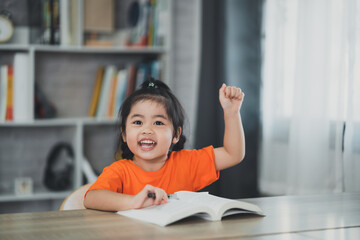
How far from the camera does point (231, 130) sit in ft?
4.38

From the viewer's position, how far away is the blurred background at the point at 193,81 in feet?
6.28

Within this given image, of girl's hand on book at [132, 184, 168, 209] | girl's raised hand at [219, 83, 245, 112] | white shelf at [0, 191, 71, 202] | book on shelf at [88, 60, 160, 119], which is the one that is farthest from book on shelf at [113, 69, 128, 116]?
girl's hand on book at [132, 184, 168, 209]

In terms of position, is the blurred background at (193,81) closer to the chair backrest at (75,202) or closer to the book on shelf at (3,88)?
the book on shelf at (3,88)

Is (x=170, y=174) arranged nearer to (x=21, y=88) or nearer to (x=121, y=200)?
(x=121, y=200)

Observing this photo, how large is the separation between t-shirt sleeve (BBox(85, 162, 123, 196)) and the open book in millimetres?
175

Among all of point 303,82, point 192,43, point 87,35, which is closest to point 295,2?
point 303,82

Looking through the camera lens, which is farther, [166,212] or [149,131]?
[149,131]

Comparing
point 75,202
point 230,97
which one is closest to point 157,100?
point 230,97

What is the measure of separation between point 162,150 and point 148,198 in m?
0.31

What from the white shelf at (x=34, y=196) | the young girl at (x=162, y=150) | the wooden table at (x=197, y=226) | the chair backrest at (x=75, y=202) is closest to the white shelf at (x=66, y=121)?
the white shelf at (x=34, y=196)

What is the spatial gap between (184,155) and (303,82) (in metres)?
0.85

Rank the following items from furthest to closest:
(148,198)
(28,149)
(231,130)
→ (28,149) → (231,130) → (148,198)

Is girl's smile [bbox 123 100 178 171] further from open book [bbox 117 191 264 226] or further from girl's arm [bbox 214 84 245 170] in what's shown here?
open book [bbox 117 191 264 226]

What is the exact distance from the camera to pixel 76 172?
9.40 feet
